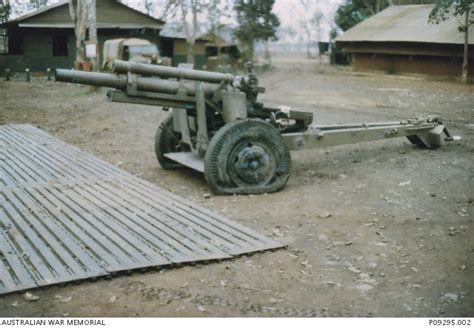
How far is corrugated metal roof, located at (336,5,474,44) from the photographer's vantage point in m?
27.8

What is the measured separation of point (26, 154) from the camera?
34.5 feet

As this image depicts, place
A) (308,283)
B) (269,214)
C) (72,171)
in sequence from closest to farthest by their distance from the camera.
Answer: (308,283)
(269,214)
(72,171)

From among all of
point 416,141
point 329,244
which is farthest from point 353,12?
point 329,244

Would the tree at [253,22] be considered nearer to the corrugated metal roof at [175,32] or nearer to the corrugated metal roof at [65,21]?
the corrugated metal roof at [175,32]

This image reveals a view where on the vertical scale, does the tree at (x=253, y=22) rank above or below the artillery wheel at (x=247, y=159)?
above

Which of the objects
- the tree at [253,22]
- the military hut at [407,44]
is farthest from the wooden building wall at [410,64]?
the tree at [253,22]

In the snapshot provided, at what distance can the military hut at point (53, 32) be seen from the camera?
110 feet

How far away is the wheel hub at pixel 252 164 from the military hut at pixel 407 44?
2071cm

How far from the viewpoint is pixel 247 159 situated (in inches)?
314

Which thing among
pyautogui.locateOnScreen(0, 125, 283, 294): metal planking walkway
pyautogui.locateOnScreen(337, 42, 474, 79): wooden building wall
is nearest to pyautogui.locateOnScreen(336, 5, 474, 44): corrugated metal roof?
pyautogui.locateOnScreen(337, 42, 474, 79): wooden building wall

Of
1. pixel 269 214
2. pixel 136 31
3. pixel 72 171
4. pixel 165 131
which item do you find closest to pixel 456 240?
pixel 269 214

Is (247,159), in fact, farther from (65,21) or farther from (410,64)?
(65,21)

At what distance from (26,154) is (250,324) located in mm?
7515

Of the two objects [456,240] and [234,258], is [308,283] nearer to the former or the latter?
[234,258]
